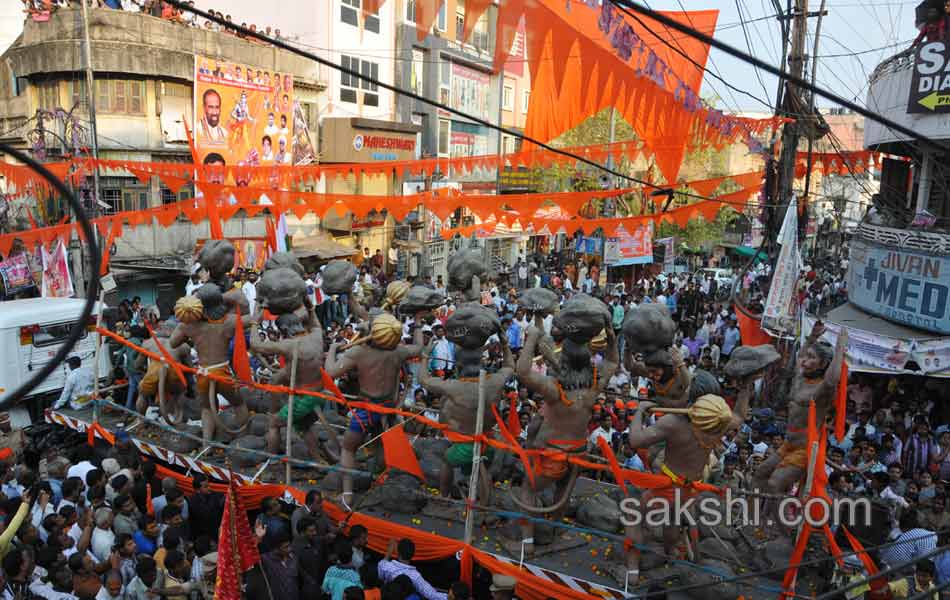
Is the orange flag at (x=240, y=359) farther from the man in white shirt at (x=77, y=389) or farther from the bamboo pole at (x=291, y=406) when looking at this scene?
the man in white shirt at (x=77, y=389)

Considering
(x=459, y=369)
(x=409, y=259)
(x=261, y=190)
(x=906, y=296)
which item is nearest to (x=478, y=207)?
(x=261, y=190)

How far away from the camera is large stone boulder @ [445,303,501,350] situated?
19.7 ft

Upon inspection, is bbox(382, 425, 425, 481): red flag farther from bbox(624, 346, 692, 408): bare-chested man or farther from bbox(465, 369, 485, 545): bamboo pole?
bbox(624, 346, 692, 408): bare-chested man

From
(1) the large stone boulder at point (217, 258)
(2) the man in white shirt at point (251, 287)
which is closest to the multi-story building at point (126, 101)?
(2) the man in white shirt at point (251, 287)

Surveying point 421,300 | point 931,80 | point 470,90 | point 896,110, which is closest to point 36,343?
point 421,300

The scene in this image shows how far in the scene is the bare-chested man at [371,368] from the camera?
670 cm

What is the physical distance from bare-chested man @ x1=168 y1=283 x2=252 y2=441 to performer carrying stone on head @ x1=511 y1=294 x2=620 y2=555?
3.70m

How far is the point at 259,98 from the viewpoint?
2164 cm

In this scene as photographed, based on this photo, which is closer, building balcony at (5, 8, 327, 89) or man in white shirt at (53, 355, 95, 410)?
man in white shirt at (53, 355, 95, 410)

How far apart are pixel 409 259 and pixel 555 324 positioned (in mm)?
22237

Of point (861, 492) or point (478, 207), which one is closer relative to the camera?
point (861, 492)

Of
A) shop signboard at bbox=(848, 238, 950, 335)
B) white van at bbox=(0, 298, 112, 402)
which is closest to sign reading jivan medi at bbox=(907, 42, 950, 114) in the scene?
shop signboard at bbox=(848, 238, 950, 335)

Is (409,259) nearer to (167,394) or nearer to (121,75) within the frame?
(121,75)

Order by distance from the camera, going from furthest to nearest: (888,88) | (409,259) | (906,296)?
(409,259)
(888,88)
(906,296)
